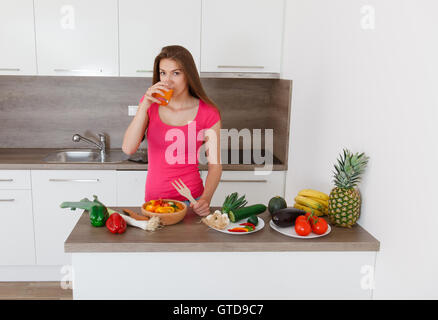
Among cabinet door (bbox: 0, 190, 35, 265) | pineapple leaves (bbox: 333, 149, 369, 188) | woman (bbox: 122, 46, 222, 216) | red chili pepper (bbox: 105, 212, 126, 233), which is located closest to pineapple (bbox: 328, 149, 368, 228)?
pineapple leaves (bbox: 333, 149, 369, 188)

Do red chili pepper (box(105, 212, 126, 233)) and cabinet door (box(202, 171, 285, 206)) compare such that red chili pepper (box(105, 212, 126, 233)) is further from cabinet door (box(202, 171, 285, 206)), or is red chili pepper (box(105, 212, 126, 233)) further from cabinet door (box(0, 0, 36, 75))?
cabinet door (box(0, 0, 36, 75))

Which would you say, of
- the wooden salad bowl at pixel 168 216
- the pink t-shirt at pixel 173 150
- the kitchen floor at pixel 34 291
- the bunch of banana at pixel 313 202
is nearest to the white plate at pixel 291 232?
the bunch of banana at pixel 313 202

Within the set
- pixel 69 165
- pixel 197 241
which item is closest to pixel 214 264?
pixel 197 241

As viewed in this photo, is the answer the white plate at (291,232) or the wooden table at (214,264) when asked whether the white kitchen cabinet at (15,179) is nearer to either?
the wooden table at (214,264)

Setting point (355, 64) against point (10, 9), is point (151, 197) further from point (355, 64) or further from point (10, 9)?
point (10, 9)

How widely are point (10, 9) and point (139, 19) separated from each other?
2.80 ft

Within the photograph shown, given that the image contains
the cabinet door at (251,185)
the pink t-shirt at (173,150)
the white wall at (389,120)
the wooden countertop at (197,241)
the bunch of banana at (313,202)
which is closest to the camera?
the white wall at (389,120)

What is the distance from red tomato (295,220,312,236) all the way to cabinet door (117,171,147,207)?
1511mm

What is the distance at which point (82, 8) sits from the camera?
2.80 meters

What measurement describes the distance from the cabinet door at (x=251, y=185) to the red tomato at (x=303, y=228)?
1.35 m

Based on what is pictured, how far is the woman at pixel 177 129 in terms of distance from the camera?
1.86 metres

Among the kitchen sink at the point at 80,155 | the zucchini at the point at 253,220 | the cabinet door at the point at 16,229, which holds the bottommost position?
the cabinet door at the point at 16,229

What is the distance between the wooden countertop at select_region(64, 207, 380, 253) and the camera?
1465mm

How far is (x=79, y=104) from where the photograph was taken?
3.30m
